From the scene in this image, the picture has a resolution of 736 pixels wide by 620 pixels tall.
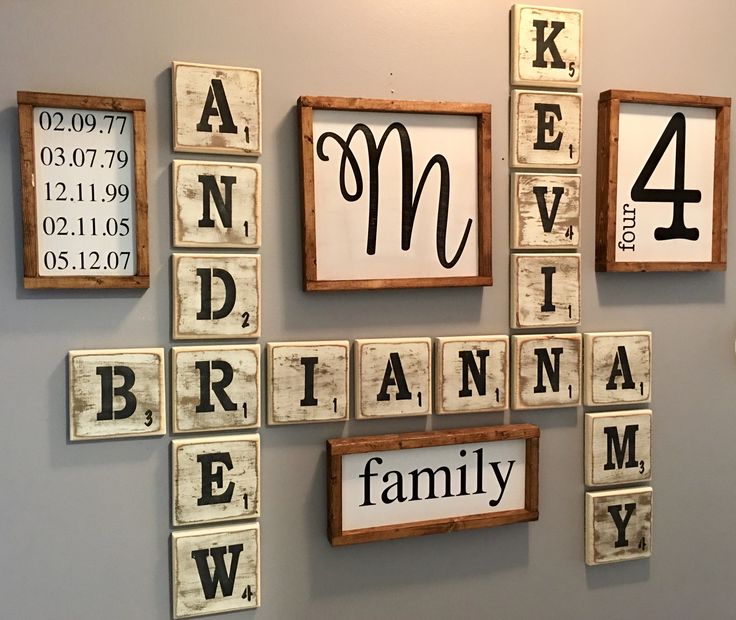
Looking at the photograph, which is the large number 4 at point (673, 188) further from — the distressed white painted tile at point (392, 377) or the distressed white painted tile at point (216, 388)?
the distressed white painted tile at point (216, 388)

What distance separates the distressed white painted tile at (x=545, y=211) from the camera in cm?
137

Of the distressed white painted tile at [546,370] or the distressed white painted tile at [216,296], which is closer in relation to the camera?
the distressed white painted tile at [216,296]

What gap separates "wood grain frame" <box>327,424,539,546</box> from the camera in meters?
1.28

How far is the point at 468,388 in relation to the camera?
4.47 feet

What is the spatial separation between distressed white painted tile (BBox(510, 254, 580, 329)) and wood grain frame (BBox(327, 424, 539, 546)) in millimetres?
197

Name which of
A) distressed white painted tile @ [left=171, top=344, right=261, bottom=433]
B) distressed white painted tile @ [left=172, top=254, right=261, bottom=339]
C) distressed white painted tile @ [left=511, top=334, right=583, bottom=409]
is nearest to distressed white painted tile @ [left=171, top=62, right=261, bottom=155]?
distressed white painted tile @ [left=172, top=254, right=261, bottom=339]

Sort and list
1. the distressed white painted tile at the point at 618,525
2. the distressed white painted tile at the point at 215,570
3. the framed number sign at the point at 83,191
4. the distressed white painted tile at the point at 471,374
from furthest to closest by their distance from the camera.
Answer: the distressed white painted tile at the point at 618,525
the distressed white painted tile at the point at 471,374
the distressed white painted tile at the point at 215,570
the framed number sign at the point at 83,191

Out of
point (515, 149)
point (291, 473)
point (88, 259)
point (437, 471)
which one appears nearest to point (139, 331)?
point (88, 259)

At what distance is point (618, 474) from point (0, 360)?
109cm

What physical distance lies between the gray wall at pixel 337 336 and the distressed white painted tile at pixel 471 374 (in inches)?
1.1

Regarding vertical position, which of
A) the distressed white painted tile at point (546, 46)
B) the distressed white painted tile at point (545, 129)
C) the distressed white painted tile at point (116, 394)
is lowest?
the distressed white painted tile at point (116, 394)

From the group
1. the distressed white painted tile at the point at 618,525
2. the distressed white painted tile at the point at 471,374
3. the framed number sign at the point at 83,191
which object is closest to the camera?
the framed number sign at the point at 83,191

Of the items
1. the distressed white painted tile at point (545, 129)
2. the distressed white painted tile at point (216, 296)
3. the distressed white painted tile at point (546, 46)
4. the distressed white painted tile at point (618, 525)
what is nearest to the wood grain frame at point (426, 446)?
the distressed white painted tile at point (618, 525)

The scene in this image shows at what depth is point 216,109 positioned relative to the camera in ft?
3.96
